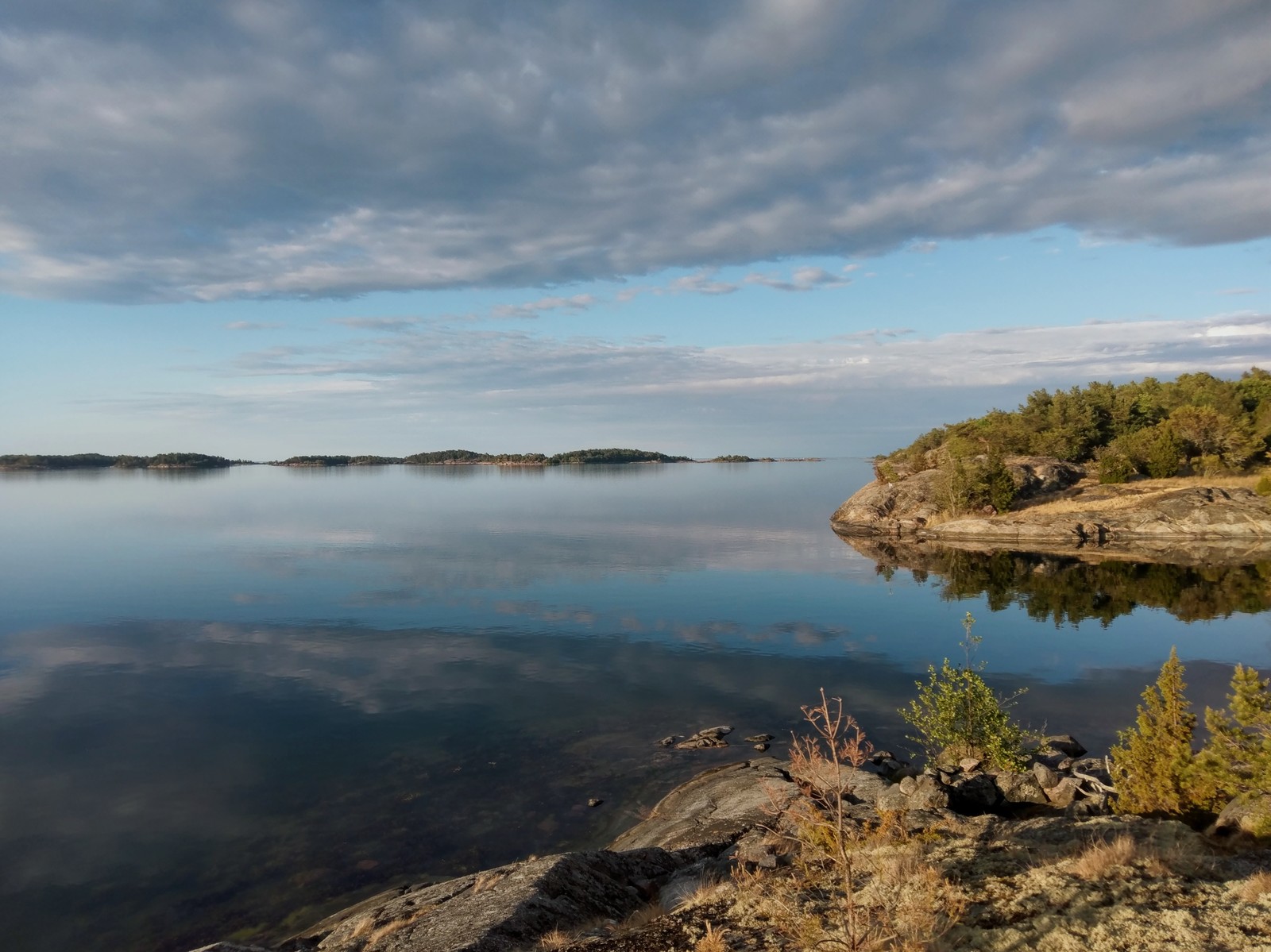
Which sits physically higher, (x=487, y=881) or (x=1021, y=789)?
(x=487, y=881)

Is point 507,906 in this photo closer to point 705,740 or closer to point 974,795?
point 974,795

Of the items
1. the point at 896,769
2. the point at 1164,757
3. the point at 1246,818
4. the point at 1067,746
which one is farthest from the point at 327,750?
the point at 1246,818

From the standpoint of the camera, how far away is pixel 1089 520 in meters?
97.1

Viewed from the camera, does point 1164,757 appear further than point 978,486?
No

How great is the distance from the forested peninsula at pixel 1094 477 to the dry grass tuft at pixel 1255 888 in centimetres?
8653

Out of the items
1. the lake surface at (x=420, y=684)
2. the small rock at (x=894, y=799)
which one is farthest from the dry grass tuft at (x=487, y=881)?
the small rock at (x=894, y=799)

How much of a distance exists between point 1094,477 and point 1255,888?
4824 inches

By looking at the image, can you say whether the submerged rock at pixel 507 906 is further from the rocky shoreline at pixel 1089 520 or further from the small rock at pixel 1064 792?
the rocky shoreline at pixel 1089 520

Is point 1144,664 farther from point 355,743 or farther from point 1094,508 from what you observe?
point 1094,508

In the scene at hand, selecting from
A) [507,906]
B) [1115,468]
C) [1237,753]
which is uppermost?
[1115,468]

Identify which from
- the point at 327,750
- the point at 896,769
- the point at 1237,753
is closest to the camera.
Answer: the point at 1237,753

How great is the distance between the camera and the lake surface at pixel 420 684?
24.3 m

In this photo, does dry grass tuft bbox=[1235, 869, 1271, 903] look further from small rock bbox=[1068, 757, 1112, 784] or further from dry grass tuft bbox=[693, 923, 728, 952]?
small rock bbox=[1068, 757, 1112, 784]

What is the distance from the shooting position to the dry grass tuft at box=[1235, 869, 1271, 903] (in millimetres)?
11695
